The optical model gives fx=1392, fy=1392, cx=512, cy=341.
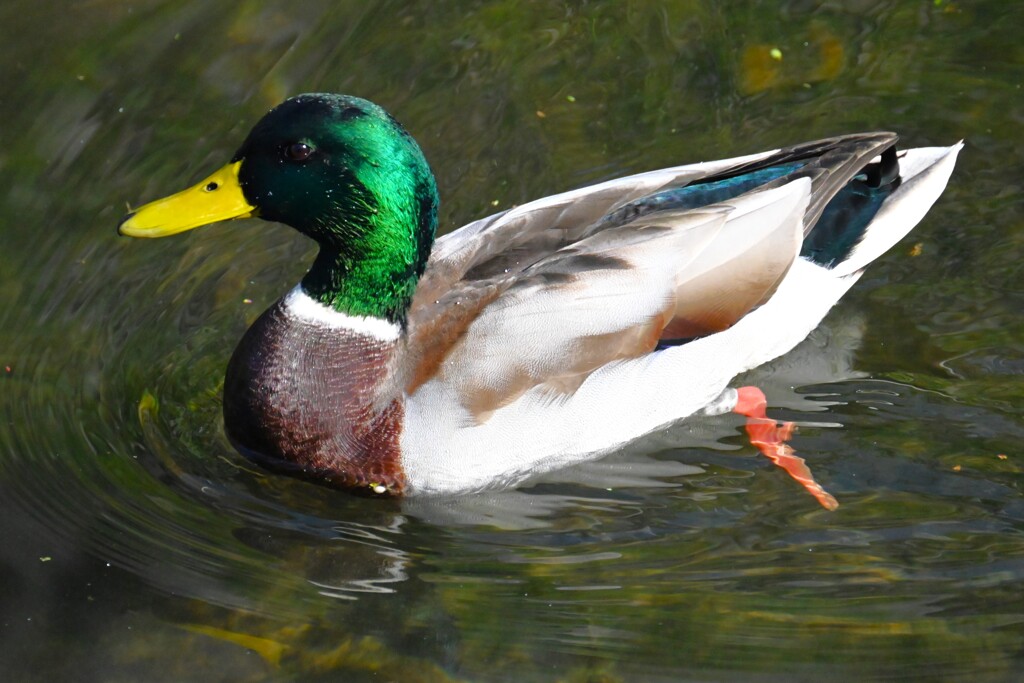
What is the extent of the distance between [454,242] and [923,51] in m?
2.89

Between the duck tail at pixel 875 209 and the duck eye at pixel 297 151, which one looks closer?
the duck eye at pixel 297 151

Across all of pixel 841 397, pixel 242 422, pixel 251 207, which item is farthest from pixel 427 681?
pixel 841 397

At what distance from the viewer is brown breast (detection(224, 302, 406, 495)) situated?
4.89 meters

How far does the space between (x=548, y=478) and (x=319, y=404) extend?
0.90 meters

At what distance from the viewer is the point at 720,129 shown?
6.62 metres

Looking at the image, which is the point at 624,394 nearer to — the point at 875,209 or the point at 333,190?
the point at 333,190

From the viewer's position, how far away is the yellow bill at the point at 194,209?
463 cm

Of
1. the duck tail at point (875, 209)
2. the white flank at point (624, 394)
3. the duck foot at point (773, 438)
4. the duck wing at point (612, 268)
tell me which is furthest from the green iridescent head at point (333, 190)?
the duck tail at point (875, 209)

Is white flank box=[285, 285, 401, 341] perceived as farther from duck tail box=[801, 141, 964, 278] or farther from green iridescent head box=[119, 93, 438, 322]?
duck tail box=[801, 141, 964, 278]

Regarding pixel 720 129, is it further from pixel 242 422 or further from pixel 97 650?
pixel 97 650

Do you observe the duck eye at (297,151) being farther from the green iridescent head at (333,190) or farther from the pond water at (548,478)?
the pond water at (548,478)

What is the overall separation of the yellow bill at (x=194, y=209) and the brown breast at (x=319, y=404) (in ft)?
1.72

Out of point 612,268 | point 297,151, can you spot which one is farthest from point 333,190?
point 612,268

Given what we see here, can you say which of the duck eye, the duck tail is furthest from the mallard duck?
the duck tail
